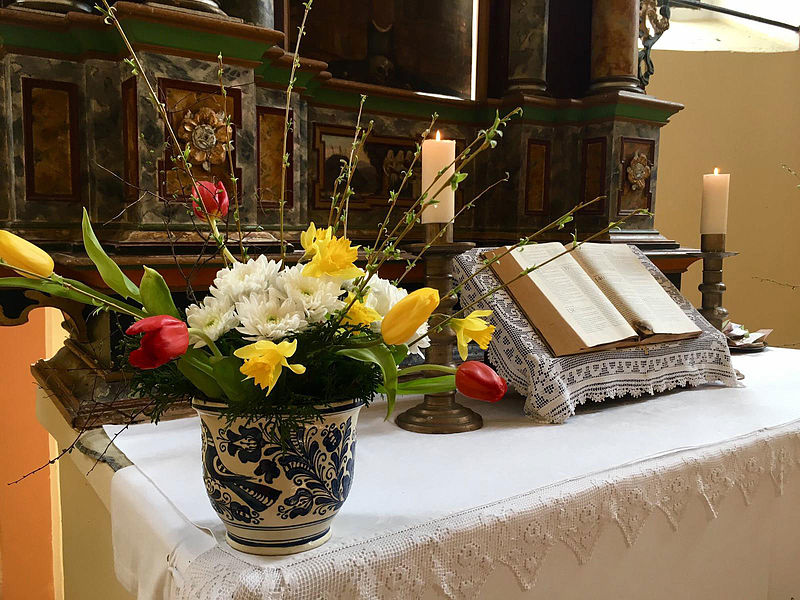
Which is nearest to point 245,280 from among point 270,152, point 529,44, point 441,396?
point 441,396

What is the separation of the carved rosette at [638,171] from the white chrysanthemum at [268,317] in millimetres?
2313

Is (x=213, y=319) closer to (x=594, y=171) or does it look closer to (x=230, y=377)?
(x=230, y=377)

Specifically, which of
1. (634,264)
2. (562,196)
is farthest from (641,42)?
(634,264)

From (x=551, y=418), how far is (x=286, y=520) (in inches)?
30.2

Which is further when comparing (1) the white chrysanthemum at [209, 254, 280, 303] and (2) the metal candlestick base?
(2) the metal candlestick base

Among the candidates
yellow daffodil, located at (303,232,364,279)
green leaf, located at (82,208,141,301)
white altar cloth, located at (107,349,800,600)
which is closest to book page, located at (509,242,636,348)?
white altar cloth, located at (107,349,800,600)

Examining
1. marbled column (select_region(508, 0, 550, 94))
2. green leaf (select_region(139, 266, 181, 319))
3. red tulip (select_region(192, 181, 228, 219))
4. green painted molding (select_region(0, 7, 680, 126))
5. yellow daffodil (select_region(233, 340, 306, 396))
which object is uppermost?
marbled column (select_region(508, 0, 550, 94))

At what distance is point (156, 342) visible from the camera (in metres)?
0.69

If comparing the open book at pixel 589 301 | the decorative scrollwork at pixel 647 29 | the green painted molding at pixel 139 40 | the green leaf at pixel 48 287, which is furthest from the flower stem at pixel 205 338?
the decorative scrollwork at pixel 647 29

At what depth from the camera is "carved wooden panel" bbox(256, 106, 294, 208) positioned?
6.47 feet

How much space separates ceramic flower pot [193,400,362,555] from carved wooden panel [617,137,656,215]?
223 cm

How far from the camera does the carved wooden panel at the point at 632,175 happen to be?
2.81m

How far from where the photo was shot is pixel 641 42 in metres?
3.01

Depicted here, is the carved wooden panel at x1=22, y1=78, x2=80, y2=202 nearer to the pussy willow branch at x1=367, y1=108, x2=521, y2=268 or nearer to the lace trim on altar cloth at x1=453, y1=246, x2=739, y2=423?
the lace trim on altar cloth at x1=453, y1=246, x2=739, y2=423
